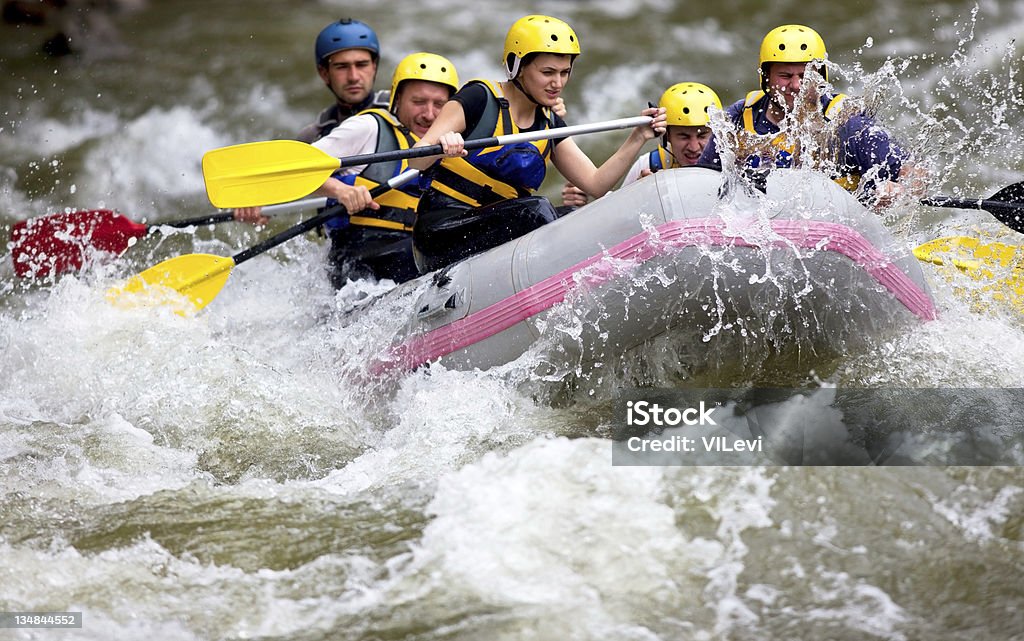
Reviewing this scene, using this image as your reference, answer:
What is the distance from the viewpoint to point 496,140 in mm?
4387

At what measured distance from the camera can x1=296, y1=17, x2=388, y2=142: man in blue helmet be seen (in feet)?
19.3

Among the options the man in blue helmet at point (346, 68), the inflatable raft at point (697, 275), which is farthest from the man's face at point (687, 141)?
the man in blue helmet at point (346, 68)

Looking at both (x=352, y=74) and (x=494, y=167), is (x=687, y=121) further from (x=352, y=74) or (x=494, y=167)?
(x=352, y=74)

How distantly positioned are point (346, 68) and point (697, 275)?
2.77 m

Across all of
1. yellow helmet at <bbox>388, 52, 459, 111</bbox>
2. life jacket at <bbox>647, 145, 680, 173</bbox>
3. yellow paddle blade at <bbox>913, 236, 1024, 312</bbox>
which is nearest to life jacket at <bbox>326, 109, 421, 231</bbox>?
yellow helmet at <bbox>388, 52, 459, 111</bbox>

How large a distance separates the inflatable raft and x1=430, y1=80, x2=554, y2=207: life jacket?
49 cm

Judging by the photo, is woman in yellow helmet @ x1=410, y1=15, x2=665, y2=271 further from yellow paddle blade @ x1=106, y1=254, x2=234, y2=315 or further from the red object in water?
the red object in water

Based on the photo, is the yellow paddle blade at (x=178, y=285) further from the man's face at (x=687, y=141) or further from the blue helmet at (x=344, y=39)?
the man's face at (x=687, y=141)

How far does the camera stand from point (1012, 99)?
9164 millimetres

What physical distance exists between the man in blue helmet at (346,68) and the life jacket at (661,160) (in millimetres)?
1399

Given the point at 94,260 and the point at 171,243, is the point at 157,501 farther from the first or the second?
the point at 171,243

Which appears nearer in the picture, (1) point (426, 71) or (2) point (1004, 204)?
(2) point (1004, 204)

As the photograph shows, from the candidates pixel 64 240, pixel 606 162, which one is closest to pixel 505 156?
pixel 606 162

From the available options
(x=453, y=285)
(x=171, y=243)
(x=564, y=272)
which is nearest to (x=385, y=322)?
(x=453, y=285)
